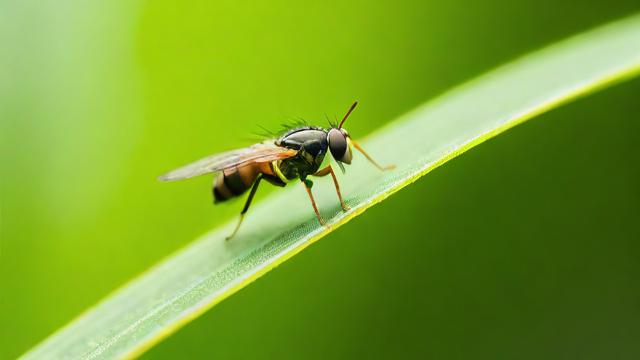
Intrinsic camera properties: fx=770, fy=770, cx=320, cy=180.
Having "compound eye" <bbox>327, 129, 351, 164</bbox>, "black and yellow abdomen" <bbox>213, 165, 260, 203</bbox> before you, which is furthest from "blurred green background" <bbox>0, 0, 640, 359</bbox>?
"compound eye" <bbox>327, 129, 351, 164</bbox>

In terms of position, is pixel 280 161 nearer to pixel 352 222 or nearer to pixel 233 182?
pixel 233 182

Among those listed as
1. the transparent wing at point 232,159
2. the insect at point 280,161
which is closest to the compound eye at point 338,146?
the insect at point 280,161

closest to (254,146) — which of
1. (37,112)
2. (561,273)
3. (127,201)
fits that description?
(127,201)

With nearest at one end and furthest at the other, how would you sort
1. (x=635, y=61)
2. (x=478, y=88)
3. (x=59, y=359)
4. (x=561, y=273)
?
1. (x=635, y=61)
2. (x=59, y=359)
3. (x=561, y=273)
4. (x=478, y=88)

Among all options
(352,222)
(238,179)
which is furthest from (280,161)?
(352,222)

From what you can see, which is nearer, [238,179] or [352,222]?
[352,222]

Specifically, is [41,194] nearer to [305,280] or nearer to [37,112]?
[37,112]

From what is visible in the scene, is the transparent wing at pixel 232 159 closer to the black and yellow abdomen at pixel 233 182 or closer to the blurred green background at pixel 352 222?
the black and yellow abdomen at pixel 233 182
